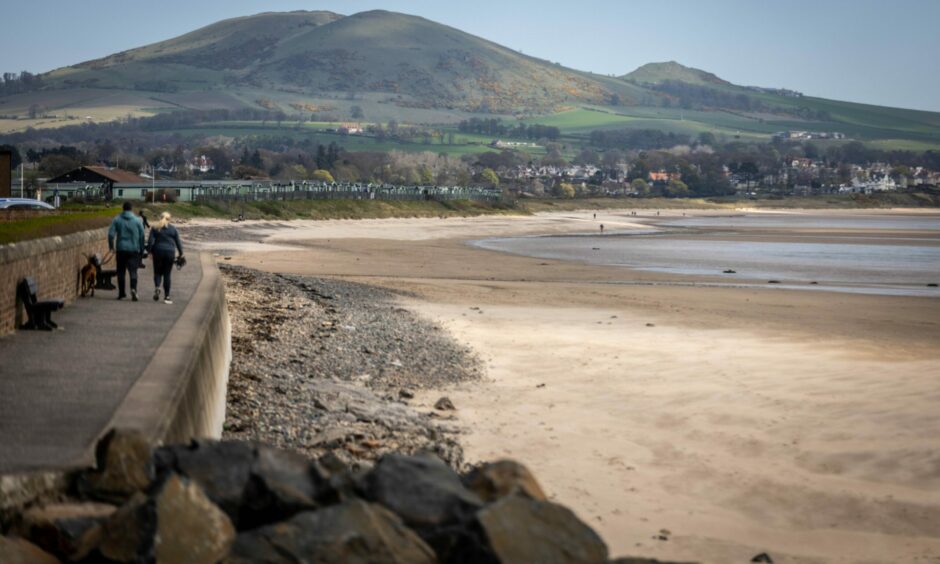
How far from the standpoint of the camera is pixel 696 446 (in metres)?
14.3

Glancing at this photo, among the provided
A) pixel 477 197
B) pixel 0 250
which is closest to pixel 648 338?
pixel 0 250

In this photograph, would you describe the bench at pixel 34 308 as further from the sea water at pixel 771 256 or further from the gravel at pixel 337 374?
the sea water at pixel 771 256

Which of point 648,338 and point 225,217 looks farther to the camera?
point 225,217

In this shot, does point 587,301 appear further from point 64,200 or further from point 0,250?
point 64,200

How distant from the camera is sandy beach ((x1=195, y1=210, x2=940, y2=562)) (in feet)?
36.9

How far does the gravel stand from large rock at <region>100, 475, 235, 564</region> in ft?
19.6

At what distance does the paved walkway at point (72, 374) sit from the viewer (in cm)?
832

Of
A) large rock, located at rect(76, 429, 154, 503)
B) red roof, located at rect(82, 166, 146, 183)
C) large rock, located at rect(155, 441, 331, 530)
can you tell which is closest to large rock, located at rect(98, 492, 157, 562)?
large rock, located at rect(155, 441, 331, 530)

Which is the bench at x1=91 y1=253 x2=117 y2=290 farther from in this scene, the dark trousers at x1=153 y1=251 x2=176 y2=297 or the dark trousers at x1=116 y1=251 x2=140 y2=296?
the dark trousers at x1=153 y1=251 x2=176 y2=297

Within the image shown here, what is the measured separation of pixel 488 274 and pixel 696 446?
100.0 ft

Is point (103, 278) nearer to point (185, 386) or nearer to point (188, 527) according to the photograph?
point (185, 386)

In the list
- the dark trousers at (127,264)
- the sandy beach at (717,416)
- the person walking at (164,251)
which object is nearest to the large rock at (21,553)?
the sandy beach at (717,416)

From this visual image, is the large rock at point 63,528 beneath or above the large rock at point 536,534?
beneath

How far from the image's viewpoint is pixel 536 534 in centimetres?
596
